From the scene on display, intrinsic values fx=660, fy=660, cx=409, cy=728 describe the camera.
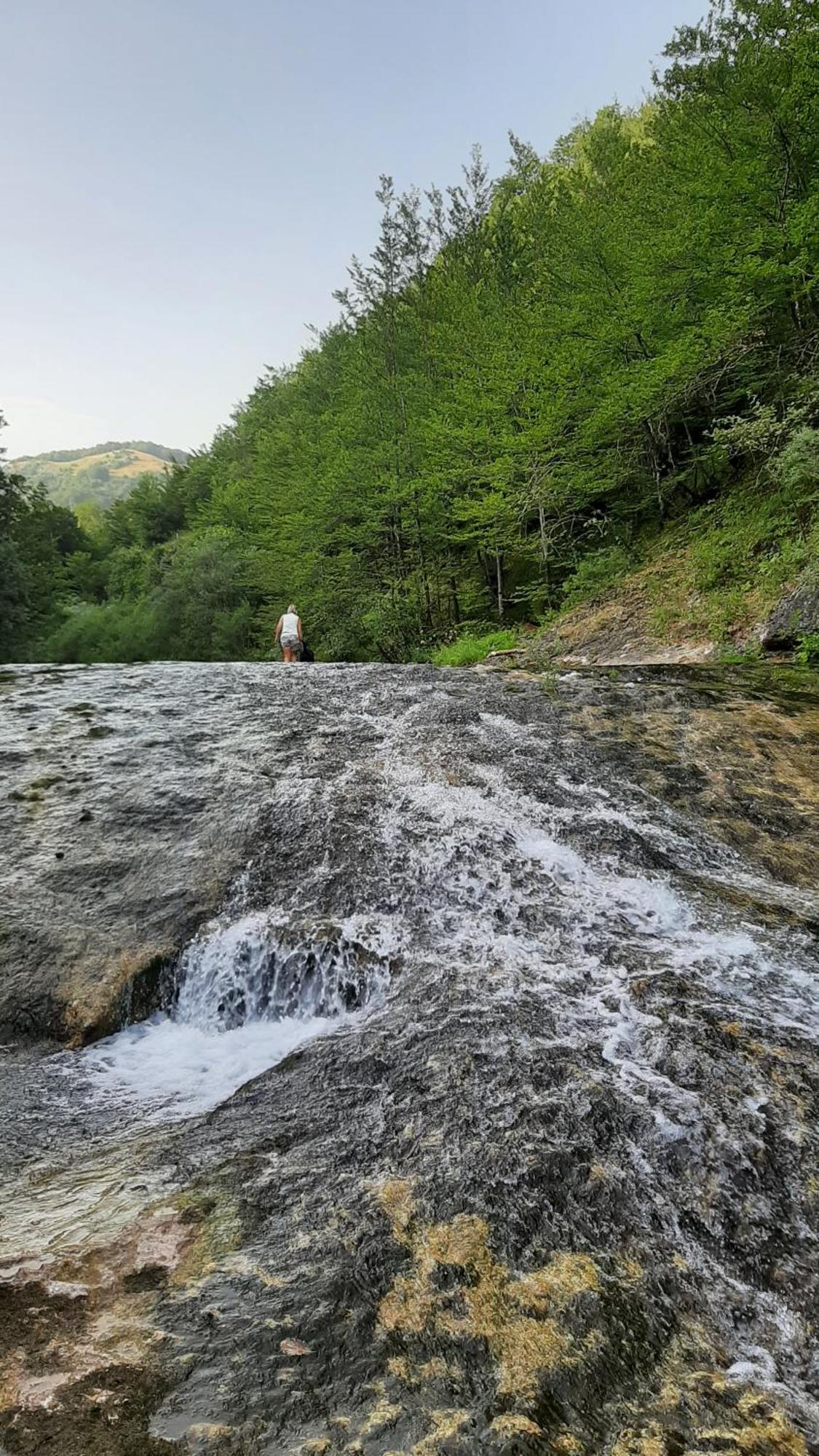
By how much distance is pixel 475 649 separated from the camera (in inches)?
550

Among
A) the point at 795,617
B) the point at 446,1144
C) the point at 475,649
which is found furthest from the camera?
the point at 475,649

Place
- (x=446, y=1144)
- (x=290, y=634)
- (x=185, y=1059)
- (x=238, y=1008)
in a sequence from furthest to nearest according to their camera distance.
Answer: (x=290, y=634) < (x=238, y=1008) < (x=185, y=1059) < (x=446, y=1144)

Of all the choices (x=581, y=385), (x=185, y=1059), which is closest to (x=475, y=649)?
(x=581, y=385)

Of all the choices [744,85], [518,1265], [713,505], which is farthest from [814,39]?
[518,1265]

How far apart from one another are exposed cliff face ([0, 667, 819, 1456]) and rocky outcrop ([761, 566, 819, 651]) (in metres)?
3.66

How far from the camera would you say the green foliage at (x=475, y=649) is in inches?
541

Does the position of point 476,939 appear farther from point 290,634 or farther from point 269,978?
point 290,634

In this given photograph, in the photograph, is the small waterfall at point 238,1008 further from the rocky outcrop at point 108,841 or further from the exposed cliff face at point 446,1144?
the rocky outcrop at point 108,841

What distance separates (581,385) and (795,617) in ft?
23.6

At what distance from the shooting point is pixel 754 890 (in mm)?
4055

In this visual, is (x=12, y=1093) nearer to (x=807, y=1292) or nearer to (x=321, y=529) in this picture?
(x=807, y=1292)

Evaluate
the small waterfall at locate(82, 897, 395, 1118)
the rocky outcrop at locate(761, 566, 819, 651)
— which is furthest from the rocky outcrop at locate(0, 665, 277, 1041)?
the rocky outcrop at locate(761, 566, 819, 651)

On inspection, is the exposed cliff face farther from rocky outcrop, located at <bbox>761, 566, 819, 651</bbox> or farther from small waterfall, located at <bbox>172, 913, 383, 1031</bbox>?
rocky outcrop, located at <bbox>761, 566, 819, 651</bbox>

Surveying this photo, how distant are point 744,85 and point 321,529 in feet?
40.9
